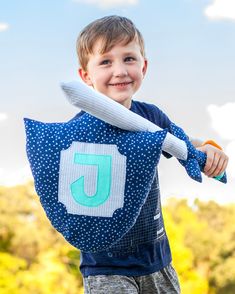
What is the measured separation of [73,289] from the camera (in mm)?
7031

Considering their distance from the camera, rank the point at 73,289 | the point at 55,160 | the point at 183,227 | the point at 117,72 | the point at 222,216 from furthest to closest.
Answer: the point at 222,216 → the point at 183,227 → the point at 73,289 → the point at 117,72 → the point at 55,160

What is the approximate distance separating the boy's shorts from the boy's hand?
36 centimetres

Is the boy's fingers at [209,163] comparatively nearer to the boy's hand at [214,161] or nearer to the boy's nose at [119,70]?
the boy's hand at [214,161]

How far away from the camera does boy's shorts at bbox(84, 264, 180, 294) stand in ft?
6.30

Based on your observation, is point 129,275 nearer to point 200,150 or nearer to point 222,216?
point 200,150

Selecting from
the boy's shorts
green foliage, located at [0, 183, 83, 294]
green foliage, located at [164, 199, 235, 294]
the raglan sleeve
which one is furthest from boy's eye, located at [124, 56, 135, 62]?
green foliage, located at [164, 199, 235, 294]

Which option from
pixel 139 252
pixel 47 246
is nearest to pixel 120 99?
pixel 139 252

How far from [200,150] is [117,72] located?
358mm

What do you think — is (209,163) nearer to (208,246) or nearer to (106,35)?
(106,35)

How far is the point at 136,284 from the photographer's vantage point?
6.49ft

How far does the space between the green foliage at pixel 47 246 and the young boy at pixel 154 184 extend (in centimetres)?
508

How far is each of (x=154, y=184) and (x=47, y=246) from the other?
5.55m

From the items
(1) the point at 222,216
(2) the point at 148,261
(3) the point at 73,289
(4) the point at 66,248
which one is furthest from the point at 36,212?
(2) the point at 148,261

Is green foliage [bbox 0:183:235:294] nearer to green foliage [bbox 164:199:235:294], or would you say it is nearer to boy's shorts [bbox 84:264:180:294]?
green foliage [bbox 164:199:235:294]
